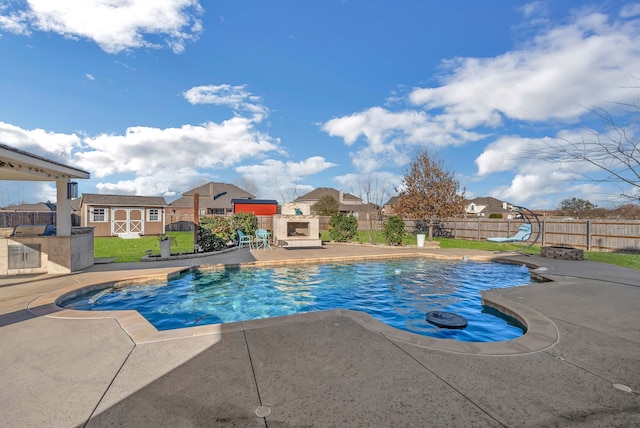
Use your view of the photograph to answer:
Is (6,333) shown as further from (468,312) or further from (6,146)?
(468,312)

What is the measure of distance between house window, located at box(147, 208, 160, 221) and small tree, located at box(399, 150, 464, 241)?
21072 mm

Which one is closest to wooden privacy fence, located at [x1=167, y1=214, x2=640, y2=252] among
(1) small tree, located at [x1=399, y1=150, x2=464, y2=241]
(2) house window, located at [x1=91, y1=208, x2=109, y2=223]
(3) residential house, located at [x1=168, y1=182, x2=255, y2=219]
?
(1) small tree, located at [x1=399, y1=150, x2=464, y2=241]

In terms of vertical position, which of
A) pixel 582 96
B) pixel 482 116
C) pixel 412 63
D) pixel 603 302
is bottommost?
pixel 603 302

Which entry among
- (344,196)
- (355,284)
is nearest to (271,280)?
(355,284)

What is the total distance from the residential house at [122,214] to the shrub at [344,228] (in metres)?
16.8

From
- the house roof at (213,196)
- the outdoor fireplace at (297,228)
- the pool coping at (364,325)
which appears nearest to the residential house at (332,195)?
the house roof at (213,196)

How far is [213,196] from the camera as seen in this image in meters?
41.0

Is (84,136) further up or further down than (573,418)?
further up

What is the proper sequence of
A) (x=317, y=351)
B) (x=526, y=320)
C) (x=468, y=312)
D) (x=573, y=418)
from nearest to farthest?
(x=573, y=418)
(x=317, y=351)
(x=526, y=320)
(x=468, y=312)

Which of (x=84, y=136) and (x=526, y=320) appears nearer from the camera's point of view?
(x=526, y=320)

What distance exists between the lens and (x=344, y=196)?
60.4m

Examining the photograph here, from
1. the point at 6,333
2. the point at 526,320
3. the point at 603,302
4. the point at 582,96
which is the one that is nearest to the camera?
the point at 582,96

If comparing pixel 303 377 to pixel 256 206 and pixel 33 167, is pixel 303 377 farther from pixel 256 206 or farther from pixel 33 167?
pixel 256 206

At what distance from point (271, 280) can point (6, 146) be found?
6.41 m
